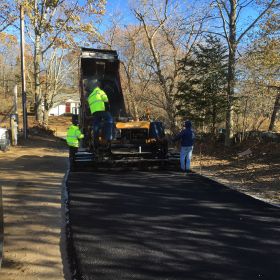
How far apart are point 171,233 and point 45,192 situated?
157 inches

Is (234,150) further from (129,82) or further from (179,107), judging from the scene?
(129,82)

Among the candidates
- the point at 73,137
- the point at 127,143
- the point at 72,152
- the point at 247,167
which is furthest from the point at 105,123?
the point at 247,167

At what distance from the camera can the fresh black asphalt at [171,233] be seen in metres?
4.59

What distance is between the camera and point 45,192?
351 inches

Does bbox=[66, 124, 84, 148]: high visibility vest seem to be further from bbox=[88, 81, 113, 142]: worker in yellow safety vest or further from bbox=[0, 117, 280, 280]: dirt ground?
bbox=[0, 117, 280, 280]: dirt ground

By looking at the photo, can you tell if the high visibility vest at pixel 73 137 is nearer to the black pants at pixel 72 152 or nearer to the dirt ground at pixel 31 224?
the black pants at pixel 72 152

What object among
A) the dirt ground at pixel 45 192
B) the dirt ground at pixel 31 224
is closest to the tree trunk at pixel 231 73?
the dirt ground at pixel 45 192

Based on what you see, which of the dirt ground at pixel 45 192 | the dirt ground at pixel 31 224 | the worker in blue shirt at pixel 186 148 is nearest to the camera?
the dirt ground at pixel 31 224

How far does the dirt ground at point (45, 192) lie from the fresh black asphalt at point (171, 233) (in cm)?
36

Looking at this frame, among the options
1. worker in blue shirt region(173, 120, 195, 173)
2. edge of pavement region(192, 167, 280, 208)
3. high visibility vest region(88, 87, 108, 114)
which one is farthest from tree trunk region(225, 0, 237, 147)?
high visibility vest region(88, 87, 108, 114)

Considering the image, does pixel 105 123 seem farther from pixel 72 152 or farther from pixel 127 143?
pixel 72 152

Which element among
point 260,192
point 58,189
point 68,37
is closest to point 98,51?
point 58,189

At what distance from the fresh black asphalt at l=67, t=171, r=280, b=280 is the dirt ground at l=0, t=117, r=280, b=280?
361 mm

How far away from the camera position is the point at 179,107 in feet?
68.1
